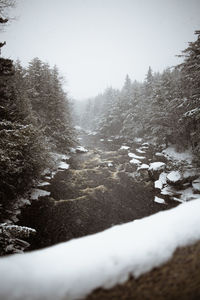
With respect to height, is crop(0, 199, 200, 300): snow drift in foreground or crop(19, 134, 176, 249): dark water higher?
crop(0, 199, 200, 300): snow drift in foreground

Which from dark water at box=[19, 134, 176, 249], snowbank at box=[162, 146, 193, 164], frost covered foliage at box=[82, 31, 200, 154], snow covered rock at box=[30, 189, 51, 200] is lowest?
dark water at box=[19, 134, 176, 249]

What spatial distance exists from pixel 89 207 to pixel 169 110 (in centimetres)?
1532

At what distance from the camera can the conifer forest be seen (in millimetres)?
1134

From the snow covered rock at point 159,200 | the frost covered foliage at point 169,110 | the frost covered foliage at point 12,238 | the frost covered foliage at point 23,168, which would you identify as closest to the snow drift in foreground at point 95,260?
the frost covered foliage at point 12,238

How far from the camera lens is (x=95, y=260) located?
1190mm

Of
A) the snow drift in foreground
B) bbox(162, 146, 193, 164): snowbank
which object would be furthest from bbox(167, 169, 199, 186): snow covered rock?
the snow drift in foreground

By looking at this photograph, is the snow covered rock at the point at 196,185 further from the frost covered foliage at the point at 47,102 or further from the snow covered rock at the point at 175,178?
the frost covered foliage at the point at 47,102

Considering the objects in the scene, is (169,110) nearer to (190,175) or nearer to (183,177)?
(190,175)

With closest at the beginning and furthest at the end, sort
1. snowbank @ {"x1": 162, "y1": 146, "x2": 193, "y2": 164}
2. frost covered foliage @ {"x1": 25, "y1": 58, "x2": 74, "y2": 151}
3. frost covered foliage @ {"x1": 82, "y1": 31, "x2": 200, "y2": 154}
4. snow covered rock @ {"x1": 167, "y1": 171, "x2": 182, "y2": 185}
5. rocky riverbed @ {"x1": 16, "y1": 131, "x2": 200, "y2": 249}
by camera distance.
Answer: rocky riverbed @ {"x1": 16, "y1": 131, "x2": 200, "y2": 249} → snow covered rock @ {"x1": 167, "y1": 171, "x2": 182, "y2": 185} → frost covered foliage @ {"x1": 82, "y1": 31, "x2": 200, "y2": 154} → snowbank @ {"x1": 162, "y1": 146, "x2": 193, "y2": 164} → frost covered foliage @ {"x1": 25, "y1": 58, "x2": 74, "y2": 151}

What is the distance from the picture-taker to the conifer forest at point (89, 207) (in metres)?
1.13

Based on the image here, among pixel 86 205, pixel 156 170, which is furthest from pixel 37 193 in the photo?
pixel 156 170

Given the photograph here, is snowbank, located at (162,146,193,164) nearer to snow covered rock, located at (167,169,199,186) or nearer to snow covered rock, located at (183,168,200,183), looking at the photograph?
snow covered rock, located at (183,168,200,183)

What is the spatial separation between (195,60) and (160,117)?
26.6 feet

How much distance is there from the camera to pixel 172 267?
1.24 metres
